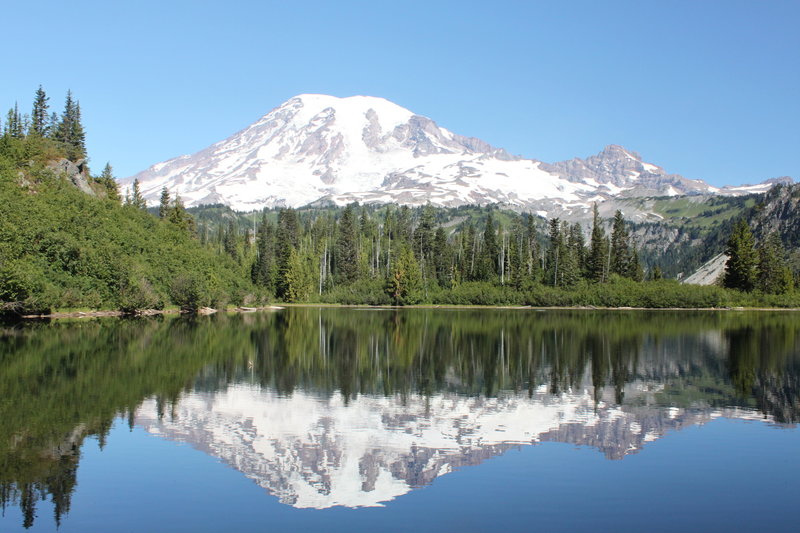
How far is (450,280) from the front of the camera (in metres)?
144

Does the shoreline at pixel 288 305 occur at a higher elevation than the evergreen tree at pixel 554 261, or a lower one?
lower

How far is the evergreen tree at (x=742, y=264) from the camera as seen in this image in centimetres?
13200

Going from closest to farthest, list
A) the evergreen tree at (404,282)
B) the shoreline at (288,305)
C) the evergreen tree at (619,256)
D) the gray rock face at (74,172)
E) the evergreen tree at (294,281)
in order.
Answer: the shoreline at (288,305), the gray rock face at (74,172), the evergreen tree at (404,282), the evergreen tree at (294,281), the evergreen tree at (619,256)

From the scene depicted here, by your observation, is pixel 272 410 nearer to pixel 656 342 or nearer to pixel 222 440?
pixel 222 440

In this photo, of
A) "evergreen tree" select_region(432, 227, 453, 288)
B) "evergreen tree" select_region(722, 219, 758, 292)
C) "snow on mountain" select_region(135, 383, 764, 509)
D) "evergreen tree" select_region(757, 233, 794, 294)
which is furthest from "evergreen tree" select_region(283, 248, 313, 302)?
"snow on mountain" select_region(135, 383, 764, 509)

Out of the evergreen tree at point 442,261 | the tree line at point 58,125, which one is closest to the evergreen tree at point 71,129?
the tree line at point 58,125

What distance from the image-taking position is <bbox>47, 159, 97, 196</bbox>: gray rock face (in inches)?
3718

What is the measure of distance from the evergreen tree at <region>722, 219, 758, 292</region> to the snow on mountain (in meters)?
116

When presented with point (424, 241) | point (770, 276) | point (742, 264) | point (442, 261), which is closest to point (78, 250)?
point (442, 261)

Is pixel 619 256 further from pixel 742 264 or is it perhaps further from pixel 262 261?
pixel 262 261

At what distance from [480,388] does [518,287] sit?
4272 inches

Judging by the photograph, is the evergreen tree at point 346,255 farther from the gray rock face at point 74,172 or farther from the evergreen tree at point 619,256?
the gray rock face at point 74,172

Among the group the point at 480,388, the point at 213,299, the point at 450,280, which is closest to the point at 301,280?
the point at 450,280

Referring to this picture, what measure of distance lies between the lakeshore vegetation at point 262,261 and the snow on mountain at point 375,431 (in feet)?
156
